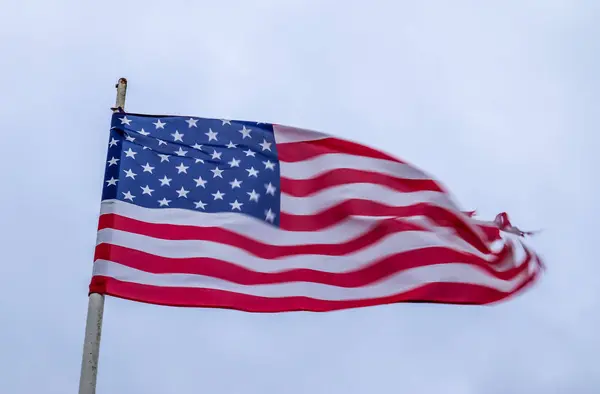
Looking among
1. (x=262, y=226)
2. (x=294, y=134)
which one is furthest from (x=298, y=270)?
(x=294, y=134)

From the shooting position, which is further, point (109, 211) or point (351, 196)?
point (351, 196)

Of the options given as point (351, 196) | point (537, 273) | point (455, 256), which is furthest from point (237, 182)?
point (537, 273)

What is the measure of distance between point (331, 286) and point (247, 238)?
3.83 feet

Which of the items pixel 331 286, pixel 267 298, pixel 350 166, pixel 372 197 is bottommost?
pixel 267 298

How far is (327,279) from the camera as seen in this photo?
12797 mm

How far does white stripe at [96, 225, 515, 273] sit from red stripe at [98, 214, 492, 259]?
5 centimetres

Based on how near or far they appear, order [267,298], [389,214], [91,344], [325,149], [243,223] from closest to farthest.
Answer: [91,344]
[267,298]
[243,223]
[389,214]
[325,149]

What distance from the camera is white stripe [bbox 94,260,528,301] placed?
1196cm

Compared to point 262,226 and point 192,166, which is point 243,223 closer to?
point 262,226

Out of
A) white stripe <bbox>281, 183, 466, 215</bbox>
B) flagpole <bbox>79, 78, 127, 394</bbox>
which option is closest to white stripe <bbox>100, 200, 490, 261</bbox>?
white stripe <bbox>281, 183, 466, 215</bbox>

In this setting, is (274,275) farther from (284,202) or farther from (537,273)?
(537,273)

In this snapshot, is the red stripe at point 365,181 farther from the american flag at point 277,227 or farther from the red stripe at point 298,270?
the red stripe at point 298,270

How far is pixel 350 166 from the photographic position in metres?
13.9

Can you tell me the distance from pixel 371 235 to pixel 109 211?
3.27 metres
